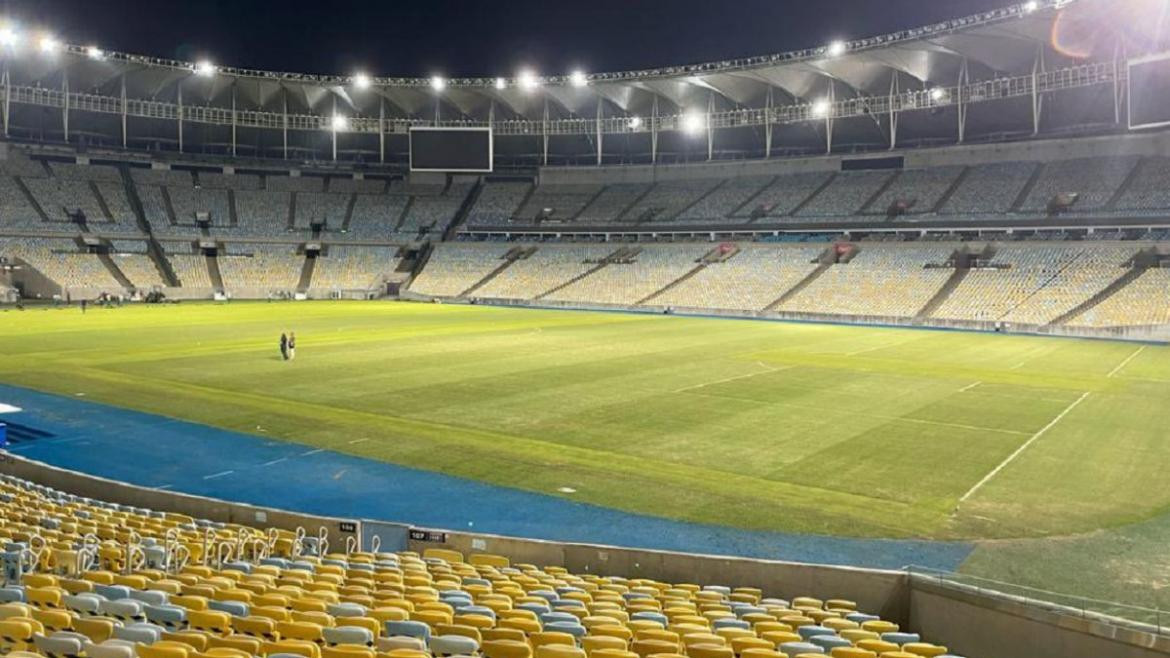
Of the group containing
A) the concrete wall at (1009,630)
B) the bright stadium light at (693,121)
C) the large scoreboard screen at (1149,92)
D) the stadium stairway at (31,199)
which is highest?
the bright stadium light at (693,121)

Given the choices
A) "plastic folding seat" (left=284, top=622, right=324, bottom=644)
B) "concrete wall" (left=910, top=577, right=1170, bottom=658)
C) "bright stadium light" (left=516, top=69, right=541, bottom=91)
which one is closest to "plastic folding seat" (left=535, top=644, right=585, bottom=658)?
"plastic folding seat" (left=284, top=622, right=324, bottom=644)

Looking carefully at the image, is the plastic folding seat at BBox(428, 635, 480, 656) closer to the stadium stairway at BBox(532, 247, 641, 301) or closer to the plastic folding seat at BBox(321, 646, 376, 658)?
the plastic folding seat at BBox(321, 646, 376, 658)

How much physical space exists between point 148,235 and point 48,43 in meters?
20.2

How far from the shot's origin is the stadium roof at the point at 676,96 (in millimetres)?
61750

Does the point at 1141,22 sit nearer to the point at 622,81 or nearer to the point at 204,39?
the point at 622,81

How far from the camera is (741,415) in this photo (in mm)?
22844

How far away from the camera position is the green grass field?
14484 millimetres

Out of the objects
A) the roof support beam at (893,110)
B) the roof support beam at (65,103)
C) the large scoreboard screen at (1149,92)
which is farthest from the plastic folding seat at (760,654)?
the roof support beam at (65,103)

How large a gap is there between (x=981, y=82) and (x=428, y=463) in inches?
2528

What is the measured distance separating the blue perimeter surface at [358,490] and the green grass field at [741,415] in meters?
0.62

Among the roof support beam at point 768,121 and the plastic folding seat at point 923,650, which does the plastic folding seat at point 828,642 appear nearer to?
the plastic folding seat at point 923,650

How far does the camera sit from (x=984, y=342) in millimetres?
44406

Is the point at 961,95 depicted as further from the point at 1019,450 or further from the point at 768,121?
the point at 1019,450

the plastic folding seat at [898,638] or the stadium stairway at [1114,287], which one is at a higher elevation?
the stadium stairway at [1114,287]
